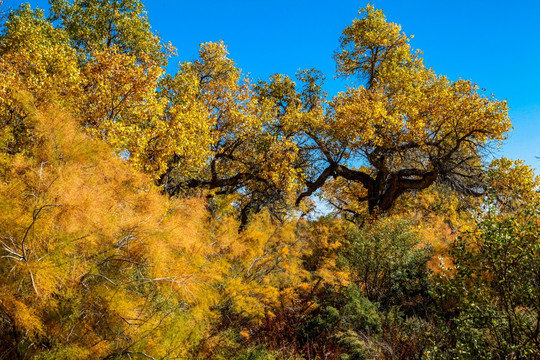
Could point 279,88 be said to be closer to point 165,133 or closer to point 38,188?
point 165,133

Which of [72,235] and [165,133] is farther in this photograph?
[165,133]

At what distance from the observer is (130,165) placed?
22.7 ft

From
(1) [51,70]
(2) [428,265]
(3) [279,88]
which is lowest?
(2) [428,265]

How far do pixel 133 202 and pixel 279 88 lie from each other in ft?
33.6

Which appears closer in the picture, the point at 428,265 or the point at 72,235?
the point at 72,235

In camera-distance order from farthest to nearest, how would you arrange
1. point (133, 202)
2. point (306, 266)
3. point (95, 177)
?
point (306, 266) → point (133, 202) → point (95, 177)

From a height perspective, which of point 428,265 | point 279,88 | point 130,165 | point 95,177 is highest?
point 279,88

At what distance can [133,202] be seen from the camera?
5.74m

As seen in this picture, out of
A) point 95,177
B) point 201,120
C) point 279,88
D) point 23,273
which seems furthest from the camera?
point 279,88

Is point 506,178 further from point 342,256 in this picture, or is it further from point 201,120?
point 201,120

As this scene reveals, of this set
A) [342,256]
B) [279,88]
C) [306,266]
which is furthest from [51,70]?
[306,266]

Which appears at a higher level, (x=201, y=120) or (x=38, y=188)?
(x=201, y=120)

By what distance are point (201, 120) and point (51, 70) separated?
13.6 feet

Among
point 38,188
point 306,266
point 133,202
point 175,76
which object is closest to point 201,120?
point 175,76
